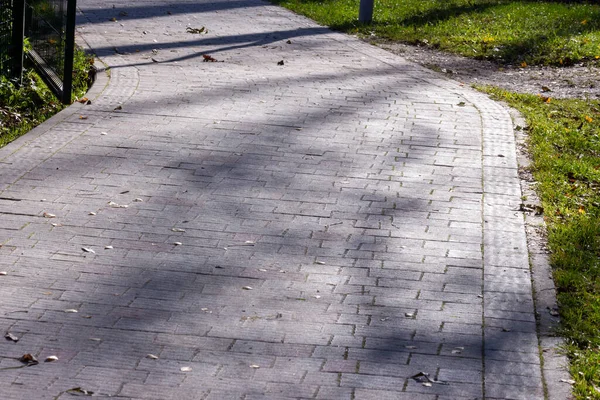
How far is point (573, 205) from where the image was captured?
7.10 m

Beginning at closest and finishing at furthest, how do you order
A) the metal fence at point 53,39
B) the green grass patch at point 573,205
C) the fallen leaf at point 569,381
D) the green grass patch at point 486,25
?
the fallen leaf at point 569,381
the green grass patch at point 573,205
the metal fence at point 53,39
the green grass patch at point 486,25

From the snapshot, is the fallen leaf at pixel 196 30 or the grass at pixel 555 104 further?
the fallen leaf at pixel 196 30

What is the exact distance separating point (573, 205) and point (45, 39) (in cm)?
623

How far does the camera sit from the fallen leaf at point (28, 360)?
429 cm

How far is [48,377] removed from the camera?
4.17 m

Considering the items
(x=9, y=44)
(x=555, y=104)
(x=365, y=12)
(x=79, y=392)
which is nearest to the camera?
(x=79, y=392)

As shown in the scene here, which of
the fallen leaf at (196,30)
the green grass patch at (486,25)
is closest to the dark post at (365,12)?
the green grass patch at (486,25)

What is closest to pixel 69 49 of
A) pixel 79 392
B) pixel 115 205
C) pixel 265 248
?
pixel 115 205

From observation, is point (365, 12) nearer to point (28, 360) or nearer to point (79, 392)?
point (28, 360)

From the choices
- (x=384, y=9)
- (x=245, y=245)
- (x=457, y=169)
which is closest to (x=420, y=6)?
(x=384, y=9)

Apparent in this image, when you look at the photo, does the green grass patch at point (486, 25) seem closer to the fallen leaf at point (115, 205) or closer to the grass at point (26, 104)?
the grass at point (26, 104)

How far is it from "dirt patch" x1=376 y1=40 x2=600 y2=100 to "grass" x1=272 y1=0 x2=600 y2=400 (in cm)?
34

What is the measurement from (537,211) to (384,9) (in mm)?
10842

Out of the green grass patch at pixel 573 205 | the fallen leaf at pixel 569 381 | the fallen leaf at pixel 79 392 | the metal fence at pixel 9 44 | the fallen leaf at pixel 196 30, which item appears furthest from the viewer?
the fallen leaf at pixel 196 30
